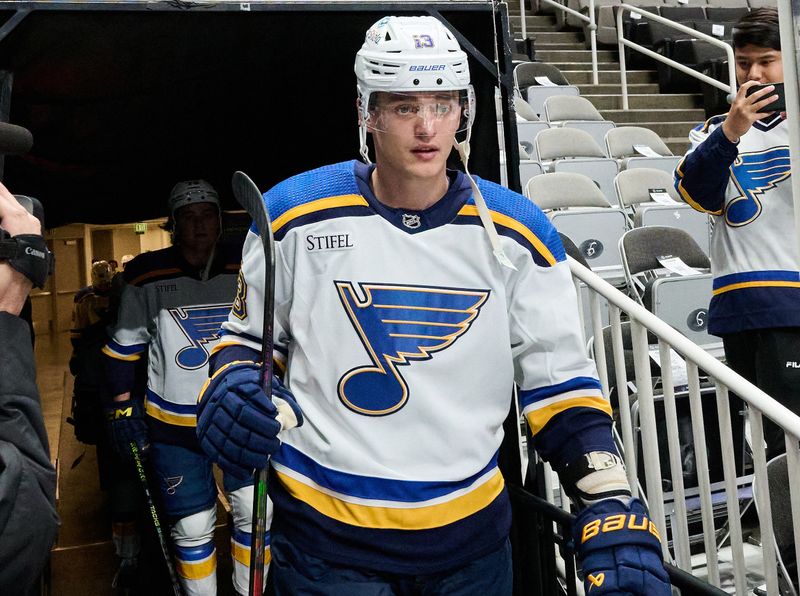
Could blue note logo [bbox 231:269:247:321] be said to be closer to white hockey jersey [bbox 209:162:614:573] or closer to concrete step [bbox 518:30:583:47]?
white hockey jersey [bbox 209:162:614:573]

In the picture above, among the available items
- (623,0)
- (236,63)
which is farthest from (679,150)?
(236,63)

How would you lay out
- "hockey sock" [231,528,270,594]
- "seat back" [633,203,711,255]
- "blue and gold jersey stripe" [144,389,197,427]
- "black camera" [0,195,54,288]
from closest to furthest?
1. "black camera" [0,195,54,288]
2. "hockey sock" [231,528,270,594]
3. "blue and gold jersey stripe" [144,389,197,427]
4. "seat back" [633,203,711,255]

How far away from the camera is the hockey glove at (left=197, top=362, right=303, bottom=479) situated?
141 centimetres

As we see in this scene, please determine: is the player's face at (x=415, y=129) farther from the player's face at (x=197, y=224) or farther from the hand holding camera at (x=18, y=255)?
the player's face at (x=197, y=224)

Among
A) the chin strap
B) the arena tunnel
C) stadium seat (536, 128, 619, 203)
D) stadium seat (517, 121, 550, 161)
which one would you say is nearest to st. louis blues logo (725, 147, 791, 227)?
the arena tunnel

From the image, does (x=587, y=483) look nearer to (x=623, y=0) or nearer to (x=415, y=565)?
(x=415, y=565)

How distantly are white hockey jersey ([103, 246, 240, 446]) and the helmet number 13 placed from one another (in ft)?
6.61

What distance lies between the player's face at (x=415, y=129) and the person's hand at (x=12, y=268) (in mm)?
591

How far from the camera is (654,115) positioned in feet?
27.3

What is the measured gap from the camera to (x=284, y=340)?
5.42 ft

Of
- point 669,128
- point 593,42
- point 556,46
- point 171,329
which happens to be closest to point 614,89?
point 593,42

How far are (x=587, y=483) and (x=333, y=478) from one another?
42cm

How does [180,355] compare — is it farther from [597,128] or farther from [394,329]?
[597,128]

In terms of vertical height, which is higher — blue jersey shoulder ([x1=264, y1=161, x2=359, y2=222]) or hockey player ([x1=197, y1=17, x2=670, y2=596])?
blue jersey shoulder ([x1=264, y1=161, x2=359, y2=222])
